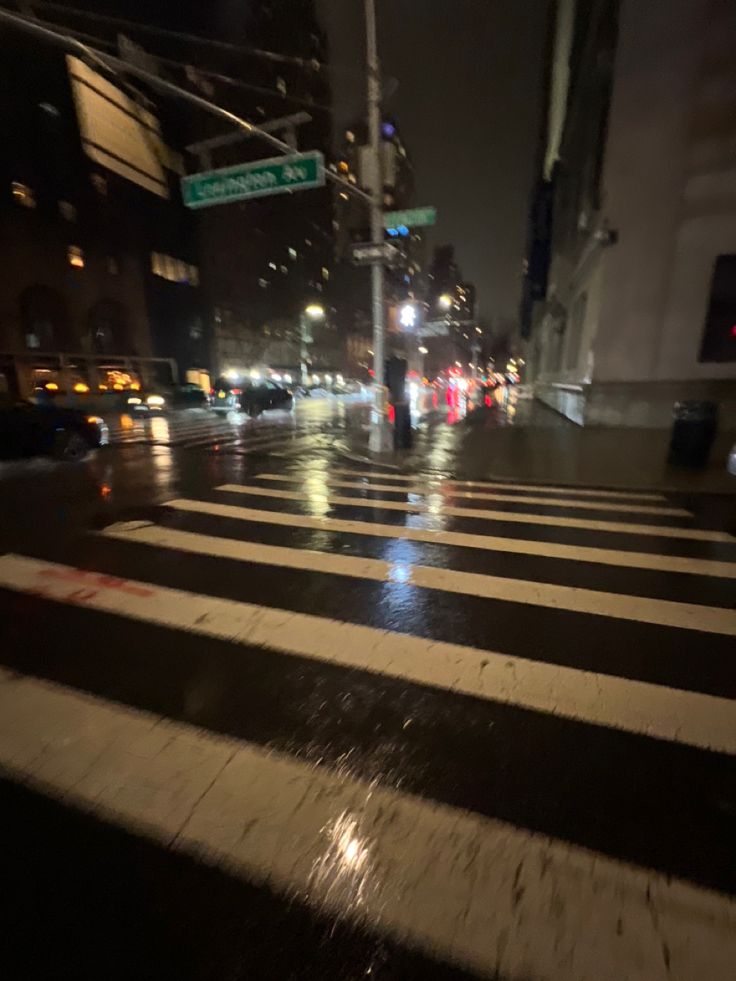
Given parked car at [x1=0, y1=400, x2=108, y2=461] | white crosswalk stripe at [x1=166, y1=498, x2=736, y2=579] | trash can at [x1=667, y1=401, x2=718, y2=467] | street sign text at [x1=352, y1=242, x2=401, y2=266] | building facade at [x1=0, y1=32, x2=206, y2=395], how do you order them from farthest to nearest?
building facade at [x1=0, y1=32, x2=206, y2=395] → street sign text at [x1=352, y1=242, x2=401, y2=266] → parked car at [x1=0, y1=400, x2=108, y2=461] → trash can at [x1=667, y1=401, x2=718, y2=467] → white crosswalk stripe at [x1=166, y1=498, x2=736, y2=579]

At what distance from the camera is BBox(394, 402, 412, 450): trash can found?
496 inches

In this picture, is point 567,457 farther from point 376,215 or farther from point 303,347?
point 303,347

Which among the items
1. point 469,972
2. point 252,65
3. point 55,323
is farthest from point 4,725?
point 252,65

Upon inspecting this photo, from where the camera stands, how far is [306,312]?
2292 inches

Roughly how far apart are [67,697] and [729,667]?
4302 mm

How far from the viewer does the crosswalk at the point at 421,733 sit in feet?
5.67

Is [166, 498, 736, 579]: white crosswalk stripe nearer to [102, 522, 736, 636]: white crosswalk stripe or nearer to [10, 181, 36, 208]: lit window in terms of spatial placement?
[102, 522, 736, 636]: white crosswalk stripe

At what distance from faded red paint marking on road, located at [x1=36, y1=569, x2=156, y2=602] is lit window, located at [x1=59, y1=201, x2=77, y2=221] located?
116ft

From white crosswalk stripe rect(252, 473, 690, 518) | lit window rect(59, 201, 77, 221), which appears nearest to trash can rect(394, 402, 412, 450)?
white crosswalk stripe rect(252, 473, 690, 518)

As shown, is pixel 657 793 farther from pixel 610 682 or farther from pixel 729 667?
pixel 729 667

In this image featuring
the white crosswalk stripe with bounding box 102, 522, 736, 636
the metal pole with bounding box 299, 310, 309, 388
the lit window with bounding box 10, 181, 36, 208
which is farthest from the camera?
the metal pole with bounding box 299, 310, 309, 388

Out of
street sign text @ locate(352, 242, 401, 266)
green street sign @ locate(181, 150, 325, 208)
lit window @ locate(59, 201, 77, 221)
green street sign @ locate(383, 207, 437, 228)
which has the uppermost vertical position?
lit window @ locate(59, 201, 77, 221)

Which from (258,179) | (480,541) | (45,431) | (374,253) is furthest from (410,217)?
(45,431)

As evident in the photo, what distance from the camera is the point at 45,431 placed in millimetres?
10602
